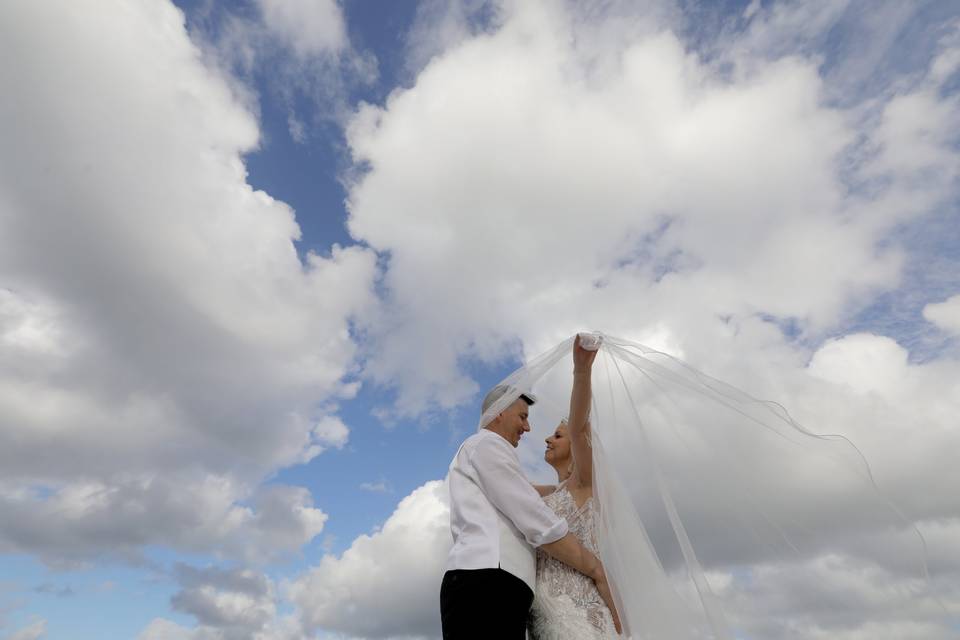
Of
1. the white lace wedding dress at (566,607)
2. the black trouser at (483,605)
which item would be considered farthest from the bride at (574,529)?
the black trouser at (483,605)

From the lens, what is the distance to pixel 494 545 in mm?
4934

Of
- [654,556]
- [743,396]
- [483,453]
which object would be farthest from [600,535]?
[743,396]

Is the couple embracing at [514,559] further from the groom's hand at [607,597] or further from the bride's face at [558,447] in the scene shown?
the bride's face at [558,447]

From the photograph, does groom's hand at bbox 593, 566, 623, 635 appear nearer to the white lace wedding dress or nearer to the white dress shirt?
the white lace wedding dress

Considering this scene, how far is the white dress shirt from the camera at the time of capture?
4.93 m

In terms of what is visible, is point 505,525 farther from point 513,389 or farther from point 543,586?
point 513,389

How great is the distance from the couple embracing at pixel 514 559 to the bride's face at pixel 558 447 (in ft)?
2.92

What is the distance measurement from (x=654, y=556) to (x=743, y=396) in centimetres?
180

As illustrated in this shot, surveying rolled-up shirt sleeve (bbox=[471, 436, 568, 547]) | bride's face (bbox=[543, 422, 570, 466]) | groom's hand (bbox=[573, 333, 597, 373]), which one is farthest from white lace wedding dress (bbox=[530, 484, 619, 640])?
groom's hand (bbox=[573, 333, 597, 373])

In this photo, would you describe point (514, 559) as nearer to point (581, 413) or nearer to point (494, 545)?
point (494, 545)

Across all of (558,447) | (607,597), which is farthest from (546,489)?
(607,597)

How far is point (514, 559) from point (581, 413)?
150 centimetres

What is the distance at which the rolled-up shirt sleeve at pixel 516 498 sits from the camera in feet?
16.7

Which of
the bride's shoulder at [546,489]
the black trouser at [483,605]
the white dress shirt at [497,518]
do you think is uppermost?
the bride's shoulder at [546,489]
